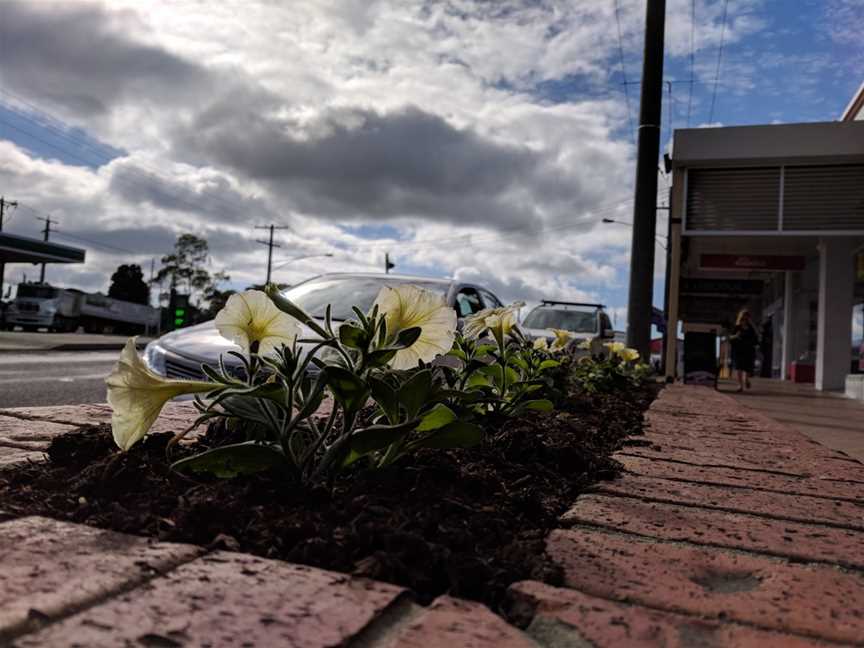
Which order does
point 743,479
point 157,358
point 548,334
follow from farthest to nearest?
point 548,334 < point 157,358 < point 743,479

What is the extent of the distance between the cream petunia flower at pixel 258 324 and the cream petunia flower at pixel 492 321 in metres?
1.11

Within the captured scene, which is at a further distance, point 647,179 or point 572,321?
point 572,321

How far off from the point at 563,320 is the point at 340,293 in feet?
28.2

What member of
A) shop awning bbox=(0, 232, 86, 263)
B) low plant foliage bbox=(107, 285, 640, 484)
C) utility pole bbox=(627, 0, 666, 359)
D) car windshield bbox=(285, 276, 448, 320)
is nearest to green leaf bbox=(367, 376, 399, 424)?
low plant foliage bbox=(107, 285, 640, 484)

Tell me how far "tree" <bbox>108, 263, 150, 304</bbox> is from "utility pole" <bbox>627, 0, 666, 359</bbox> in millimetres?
81316

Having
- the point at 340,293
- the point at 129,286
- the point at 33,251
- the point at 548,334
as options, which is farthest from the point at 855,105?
the point at 129,286

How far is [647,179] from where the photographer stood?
1161 centimetres

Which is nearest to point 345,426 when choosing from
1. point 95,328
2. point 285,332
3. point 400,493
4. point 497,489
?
point 400,493

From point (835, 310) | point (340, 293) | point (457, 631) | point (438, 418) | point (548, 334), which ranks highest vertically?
point (835, 310)

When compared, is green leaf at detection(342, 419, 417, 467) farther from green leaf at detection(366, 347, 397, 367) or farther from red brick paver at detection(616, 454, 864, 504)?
red brick paver at detection(616, 454, 864, 504)

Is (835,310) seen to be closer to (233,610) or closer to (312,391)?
(312,391)

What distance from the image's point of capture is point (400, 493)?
162 centimetres

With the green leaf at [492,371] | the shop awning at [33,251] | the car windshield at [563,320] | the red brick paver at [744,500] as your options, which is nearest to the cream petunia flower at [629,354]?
the green leaf at [492,371]

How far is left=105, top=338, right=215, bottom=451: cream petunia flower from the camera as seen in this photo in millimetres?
1559
